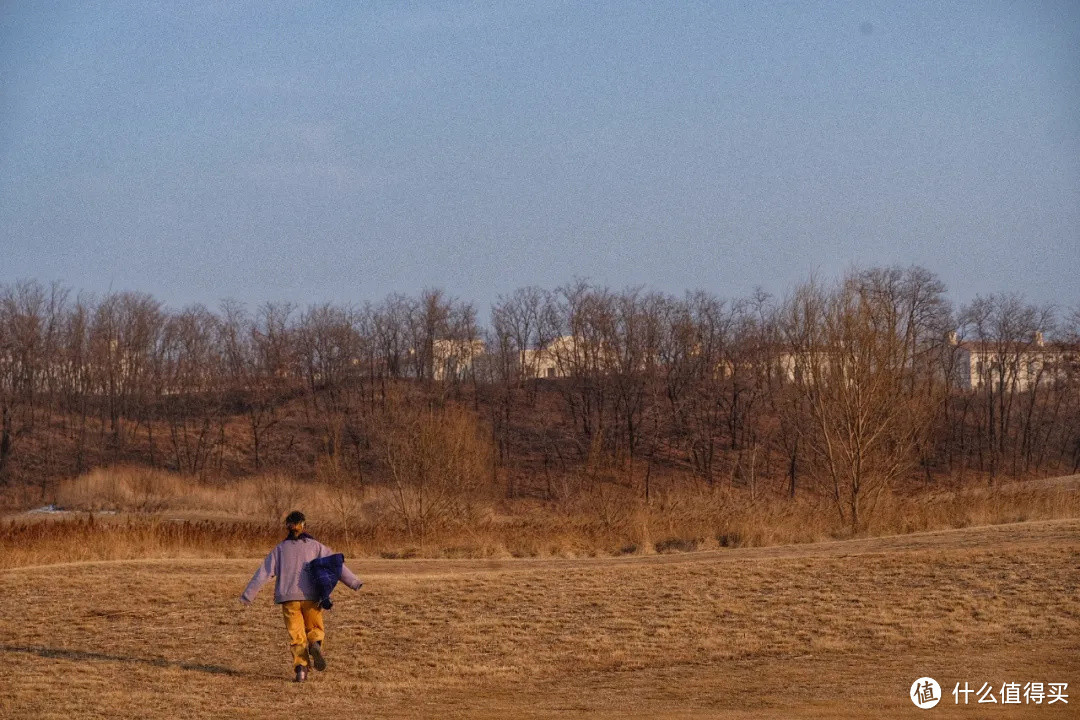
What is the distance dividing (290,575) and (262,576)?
28 cm

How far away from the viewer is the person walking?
10.8 meters

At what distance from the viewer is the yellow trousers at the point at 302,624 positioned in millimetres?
10922

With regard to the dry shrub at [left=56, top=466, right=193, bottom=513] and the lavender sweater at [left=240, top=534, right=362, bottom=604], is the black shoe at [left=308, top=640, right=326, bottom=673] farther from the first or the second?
the dry shrub at [left=56, top=466, right=193, bottom=513]

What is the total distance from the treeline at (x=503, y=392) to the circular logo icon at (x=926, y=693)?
42.0 metres

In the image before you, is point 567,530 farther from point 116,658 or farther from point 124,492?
point 124,492

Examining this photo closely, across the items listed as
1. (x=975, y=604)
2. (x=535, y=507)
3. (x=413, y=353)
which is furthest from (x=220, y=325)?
(x=975, y=604)

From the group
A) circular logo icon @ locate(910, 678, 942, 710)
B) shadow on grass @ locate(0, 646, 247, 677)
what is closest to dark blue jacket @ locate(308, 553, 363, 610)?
shadow on grass @ locate(0, 646, 247, 677)

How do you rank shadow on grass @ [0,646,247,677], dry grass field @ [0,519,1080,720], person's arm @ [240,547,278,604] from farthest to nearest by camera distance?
shadow on grass @ [0,646,247,677] → person's arm @ [240,547,278,604] → dry grass field @ [0,519,1080,720]

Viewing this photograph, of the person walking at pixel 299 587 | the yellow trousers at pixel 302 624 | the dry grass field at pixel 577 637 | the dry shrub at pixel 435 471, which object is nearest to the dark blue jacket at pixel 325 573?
the person walking at pixel 299 587

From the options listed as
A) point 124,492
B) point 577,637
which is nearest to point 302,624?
point 577,637

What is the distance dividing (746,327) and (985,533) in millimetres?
44721

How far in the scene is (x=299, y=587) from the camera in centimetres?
1082

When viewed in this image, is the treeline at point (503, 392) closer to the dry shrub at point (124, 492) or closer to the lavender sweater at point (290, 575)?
the dry shrub at point (124, 492)

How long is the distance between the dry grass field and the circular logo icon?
0.35 ft
